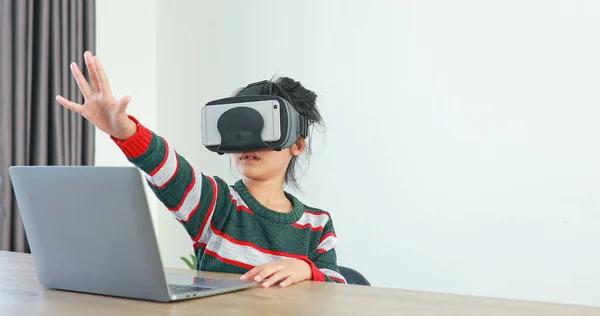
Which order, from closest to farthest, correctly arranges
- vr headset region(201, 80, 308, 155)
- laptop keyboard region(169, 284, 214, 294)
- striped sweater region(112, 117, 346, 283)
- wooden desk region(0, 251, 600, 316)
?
1. wooden desk region(0, 251, 600, 316)
2. laptop keyboard region(169, 284, 214, 294)
3. vr headset region(201, 80, 308, 155)
4. striped sweater region(112, 117, 346, 283)

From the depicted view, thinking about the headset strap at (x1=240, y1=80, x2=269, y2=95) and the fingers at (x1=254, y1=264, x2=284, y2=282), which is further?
the headset strap at (x1=240, y1=80, x2=269, y2=95)

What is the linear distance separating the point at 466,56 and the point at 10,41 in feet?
6.32

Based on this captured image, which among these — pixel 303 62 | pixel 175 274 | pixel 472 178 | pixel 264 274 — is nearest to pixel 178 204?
pixel 175 274

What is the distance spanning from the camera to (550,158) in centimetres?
259

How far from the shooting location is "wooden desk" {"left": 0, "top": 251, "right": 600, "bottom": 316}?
848 mm

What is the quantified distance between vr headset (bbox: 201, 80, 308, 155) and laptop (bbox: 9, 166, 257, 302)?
341 millimetres

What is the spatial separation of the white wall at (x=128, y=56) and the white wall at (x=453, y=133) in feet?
1.88

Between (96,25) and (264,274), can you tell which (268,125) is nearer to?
(264,274)

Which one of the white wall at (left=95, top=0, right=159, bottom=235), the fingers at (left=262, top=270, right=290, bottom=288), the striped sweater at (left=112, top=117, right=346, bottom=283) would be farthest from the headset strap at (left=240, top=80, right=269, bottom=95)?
the white wall at (left=95, top=0, right=159, bottom=235)

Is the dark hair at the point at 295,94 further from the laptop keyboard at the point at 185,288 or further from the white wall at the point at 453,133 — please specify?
the white wall at the point at 453,133

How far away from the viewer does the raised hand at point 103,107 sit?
1.09m

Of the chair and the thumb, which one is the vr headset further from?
the chair

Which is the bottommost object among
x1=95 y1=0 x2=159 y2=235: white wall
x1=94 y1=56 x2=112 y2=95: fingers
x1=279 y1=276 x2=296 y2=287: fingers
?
x1=279 y1=276 x2=296 y2=287: fingers

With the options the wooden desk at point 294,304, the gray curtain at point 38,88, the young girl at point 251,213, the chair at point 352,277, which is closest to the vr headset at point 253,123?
the young girl at point 251,213
